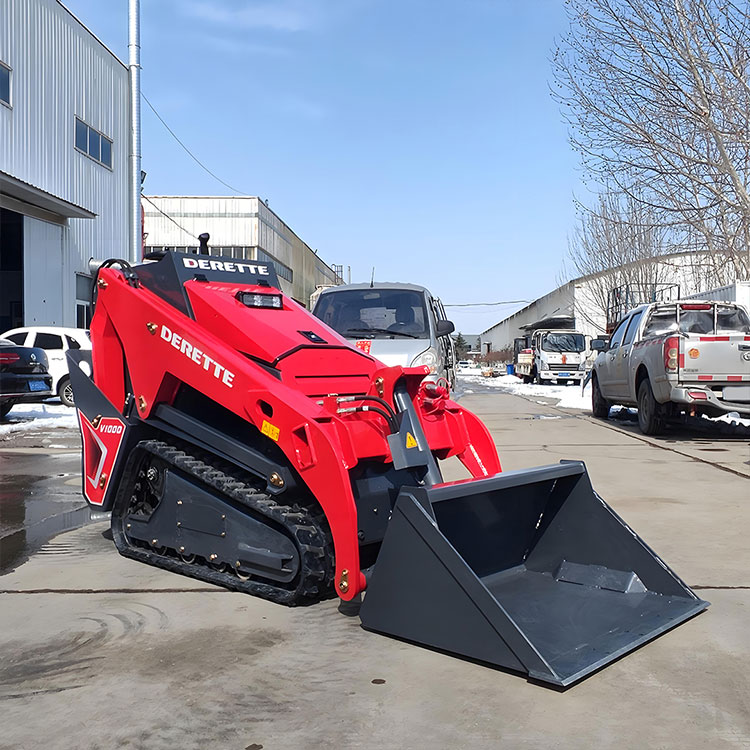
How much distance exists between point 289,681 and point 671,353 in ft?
29.6

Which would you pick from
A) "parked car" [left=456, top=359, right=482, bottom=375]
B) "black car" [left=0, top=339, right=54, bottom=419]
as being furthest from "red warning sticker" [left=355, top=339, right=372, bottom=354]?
"parked car" [left=456, top=359, right=482, bottom=375]

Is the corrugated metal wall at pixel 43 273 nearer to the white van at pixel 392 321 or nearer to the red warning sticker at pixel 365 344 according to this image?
the white van at pixel 392 321

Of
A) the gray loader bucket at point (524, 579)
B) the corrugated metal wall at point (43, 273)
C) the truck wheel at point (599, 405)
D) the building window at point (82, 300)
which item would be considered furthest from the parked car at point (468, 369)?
the gray loader bucket at point (524, 579)

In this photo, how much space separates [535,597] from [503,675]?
704 millimetres

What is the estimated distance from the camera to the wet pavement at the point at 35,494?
5.20m

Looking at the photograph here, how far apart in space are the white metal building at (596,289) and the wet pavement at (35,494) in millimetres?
18367

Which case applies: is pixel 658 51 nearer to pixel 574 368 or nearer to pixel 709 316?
pixel 709 316

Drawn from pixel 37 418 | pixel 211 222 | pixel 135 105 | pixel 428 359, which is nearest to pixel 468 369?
pixel 211 222

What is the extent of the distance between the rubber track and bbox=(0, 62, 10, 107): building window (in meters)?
17.2

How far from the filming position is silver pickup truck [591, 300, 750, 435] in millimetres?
10664

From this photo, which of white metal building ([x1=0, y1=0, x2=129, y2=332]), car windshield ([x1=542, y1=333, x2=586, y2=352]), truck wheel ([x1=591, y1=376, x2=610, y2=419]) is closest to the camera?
truck wheel ([x1=591, y1=376, x2=610, y2=419])

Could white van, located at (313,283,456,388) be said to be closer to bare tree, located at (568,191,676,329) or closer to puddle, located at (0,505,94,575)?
puddle, located at (0,505,94,575)

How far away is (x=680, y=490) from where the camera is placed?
6906 millimetres

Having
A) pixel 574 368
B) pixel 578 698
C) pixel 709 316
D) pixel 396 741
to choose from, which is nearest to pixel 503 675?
pixel 578 698
